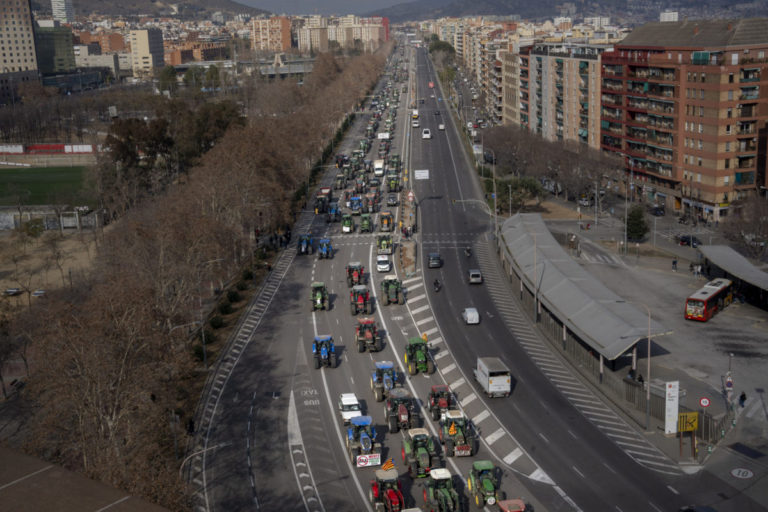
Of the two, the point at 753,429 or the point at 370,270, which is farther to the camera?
the point at 370,270

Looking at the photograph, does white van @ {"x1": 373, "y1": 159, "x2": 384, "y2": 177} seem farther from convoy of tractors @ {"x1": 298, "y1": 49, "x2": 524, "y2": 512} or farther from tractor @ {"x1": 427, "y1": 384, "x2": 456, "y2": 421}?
tractor @ {"x1": 427, "y1": 384, "x2": 456, "y2": 421}

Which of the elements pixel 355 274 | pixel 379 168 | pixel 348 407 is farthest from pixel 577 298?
pixel 379 168

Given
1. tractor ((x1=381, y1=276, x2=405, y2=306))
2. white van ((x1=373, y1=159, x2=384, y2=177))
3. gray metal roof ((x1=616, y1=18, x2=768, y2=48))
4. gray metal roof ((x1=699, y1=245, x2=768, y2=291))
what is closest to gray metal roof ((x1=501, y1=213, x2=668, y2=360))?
gray metal roof ((x1=699, y1=245, x2=768, y2=291))

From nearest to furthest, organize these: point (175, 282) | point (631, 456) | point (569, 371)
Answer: point (631, 456) < point (569, 371) < point (175, 282)

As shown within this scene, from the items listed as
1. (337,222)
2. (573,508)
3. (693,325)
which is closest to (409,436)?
(573,508)

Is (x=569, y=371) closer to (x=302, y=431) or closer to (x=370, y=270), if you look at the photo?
(x=302, y=431)

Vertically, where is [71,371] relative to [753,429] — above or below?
above
